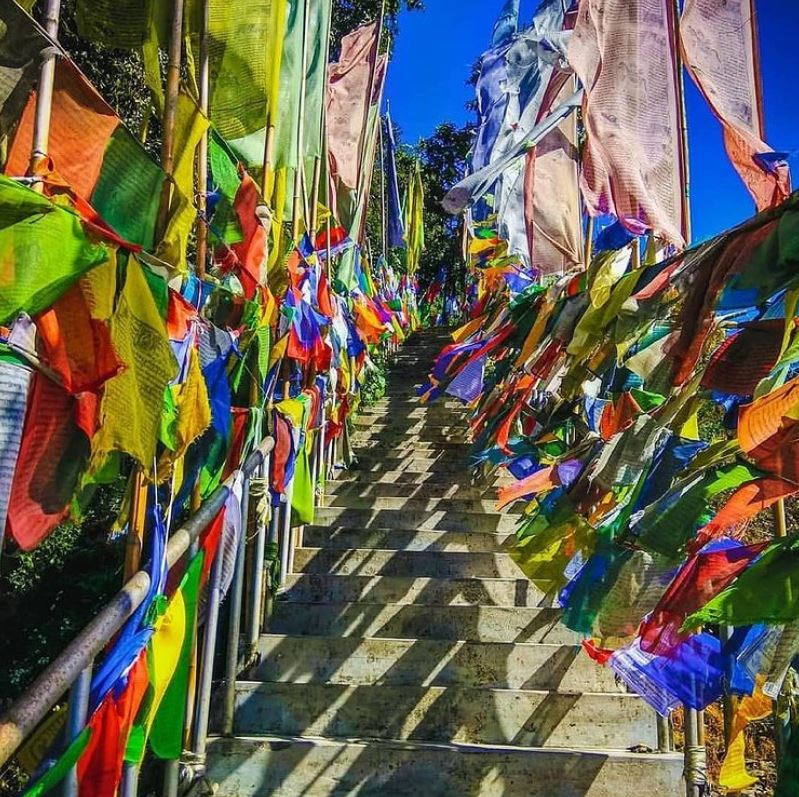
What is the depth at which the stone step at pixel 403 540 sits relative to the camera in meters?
4.35

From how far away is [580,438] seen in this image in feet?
12.3

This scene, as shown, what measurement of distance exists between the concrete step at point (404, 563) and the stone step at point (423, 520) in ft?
1.55

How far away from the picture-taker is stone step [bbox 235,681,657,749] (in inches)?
111

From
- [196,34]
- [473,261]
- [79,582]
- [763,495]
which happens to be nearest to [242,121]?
[196,34]

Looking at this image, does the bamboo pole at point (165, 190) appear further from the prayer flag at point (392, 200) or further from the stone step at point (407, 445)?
the prayer flag at point (392, 200)

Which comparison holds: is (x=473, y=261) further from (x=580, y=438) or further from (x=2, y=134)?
(x=2, y=134)

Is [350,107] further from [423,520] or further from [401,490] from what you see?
[423,520]

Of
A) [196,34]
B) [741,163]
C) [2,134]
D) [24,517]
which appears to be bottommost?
[24,517]

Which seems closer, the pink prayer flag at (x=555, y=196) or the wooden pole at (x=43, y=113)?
the wooden pole at (x=43, y=113)

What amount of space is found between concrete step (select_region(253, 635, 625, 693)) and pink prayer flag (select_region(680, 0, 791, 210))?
1.99 metres

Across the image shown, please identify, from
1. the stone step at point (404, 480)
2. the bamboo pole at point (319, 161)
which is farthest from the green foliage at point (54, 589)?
the bamboo pole at point (319, 161)

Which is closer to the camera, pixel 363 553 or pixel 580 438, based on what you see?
pixel 580 438

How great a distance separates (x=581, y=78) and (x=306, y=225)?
1.71 metres

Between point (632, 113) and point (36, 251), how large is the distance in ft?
Answer: 8.66
